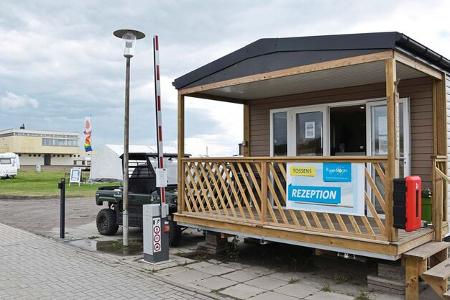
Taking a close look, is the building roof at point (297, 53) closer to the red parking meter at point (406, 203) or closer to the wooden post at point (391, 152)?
the wooden post at point (391, 152)

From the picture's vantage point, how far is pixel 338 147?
7918 millimetres

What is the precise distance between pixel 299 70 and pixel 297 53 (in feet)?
0.80

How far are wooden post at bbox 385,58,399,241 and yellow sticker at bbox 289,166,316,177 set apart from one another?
3.35 ft

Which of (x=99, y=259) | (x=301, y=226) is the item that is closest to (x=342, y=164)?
(x=301, y=226)

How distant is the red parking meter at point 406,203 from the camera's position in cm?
480

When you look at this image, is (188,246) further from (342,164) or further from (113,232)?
(342,164)

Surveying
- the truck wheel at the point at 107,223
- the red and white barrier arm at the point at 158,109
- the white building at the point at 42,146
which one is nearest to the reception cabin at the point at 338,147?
the red and white barrier arm at the point at 158,109

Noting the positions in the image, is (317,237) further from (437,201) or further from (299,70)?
(299,70)

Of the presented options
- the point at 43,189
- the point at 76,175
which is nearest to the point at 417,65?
the point at 43,189

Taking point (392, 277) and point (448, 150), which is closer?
point (392, 277)

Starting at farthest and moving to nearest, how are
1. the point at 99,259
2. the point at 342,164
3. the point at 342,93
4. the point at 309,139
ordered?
the point at 309,139, the point at 342,93, the point at 99,259, the point at 342,164

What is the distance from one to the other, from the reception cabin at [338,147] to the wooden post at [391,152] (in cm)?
1

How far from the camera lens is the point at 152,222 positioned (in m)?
6.59

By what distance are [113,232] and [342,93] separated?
217 inches
